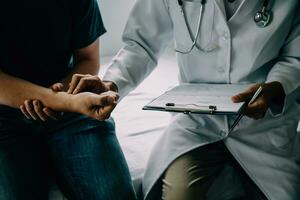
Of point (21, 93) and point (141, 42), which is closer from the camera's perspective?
point (21, 93)

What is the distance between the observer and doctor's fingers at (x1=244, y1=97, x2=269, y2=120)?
827mm

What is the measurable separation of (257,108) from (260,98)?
0.03 metres

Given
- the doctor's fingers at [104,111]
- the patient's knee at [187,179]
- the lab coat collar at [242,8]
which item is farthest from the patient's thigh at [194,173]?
the lab coat collar at [242,8]

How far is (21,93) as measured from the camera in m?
0.93

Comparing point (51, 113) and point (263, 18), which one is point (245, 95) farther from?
point (51, 113)

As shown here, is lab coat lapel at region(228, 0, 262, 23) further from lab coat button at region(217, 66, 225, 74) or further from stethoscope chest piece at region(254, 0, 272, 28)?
lab coat button at region(217, 66, 225, 74)

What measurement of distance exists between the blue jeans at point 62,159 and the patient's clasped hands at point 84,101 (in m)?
0.05

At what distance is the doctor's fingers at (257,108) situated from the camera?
0.83 meters

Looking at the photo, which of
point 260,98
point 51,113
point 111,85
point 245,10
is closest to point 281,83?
point 260,98

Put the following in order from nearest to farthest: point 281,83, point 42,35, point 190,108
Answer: point 190,108 < point 281,83 < point 42,35

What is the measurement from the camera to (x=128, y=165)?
1.02 metres

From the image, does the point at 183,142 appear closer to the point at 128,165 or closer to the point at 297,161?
the point at 128,165

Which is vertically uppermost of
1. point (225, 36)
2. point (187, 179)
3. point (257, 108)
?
point (225, 36)

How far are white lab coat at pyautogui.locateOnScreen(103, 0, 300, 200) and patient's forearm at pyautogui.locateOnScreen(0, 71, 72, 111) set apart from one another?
174mm
